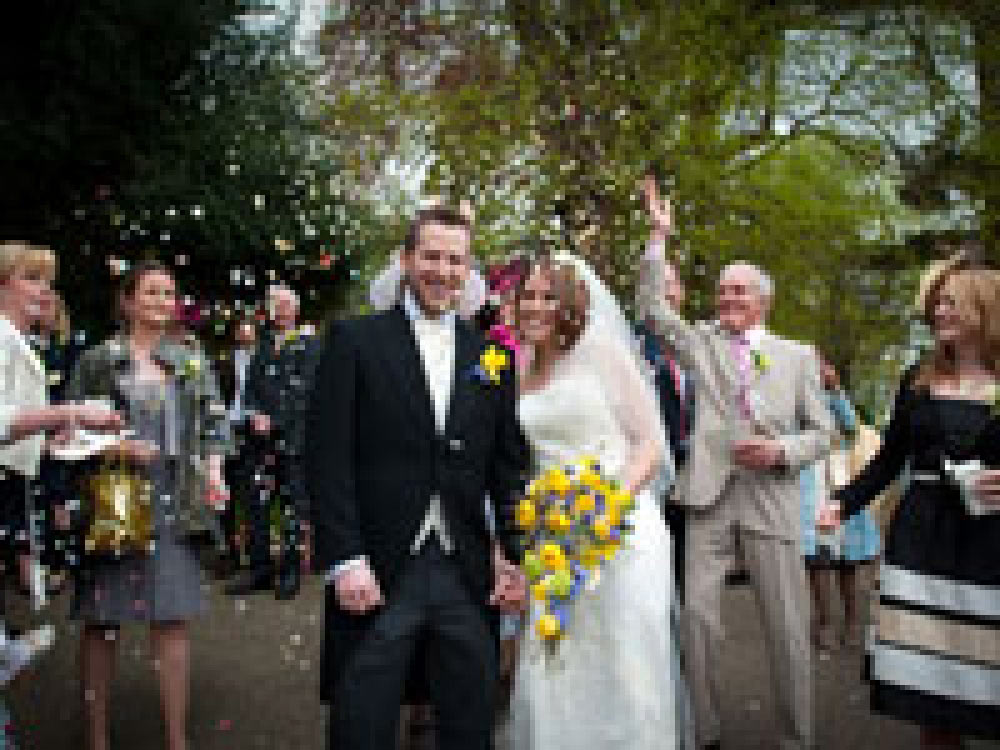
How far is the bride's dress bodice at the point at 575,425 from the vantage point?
3.90 meters

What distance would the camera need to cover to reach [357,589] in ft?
9.52

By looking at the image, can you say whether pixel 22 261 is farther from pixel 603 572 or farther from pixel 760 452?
pixel 760 452

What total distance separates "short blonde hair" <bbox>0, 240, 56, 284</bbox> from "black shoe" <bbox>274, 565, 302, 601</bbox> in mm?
4744

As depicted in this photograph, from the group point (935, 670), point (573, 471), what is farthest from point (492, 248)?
point (935, 670)

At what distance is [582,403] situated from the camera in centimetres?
390

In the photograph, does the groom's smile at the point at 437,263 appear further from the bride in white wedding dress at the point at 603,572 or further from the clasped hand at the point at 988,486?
the clasped hand at the point at 988,486

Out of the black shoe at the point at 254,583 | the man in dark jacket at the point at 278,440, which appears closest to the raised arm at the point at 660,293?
the man in dark jacket at the point at 278,440

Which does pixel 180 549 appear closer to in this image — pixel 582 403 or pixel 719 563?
pixel 582 403

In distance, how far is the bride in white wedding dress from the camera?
12.3 feet

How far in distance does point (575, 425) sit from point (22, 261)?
2187 millimetres

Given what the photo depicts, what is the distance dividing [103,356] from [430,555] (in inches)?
79.0

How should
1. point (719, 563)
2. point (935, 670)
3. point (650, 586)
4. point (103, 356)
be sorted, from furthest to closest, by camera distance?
point (719, 563), point (103, 356), point (650, 586), point (935, 670)

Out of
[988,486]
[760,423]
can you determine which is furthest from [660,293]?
[988,486]

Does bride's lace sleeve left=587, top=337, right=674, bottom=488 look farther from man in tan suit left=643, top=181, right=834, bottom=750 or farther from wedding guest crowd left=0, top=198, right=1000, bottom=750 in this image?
man in tan suit left=643, top=181, right=834, bottom=750
